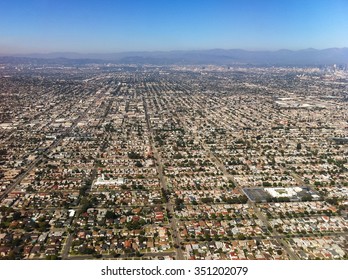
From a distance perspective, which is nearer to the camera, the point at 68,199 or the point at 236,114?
the point at 68,199

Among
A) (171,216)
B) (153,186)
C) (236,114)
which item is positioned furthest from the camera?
(236,114)

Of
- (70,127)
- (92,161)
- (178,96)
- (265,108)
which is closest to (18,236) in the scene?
(92,161)

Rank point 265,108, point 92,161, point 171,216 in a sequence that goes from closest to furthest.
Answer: point 171,216 → point 92,161 → point 265,108

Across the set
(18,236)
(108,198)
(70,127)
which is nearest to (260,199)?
(108,198)

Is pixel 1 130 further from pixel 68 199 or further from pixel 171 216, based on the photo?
pixel 171 216

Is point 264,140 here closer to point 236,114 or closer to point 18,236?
point 236,114

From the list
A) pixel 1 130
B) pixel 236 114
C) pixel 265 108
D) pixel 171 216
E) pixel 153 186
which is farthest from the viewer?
pixel 265 108
